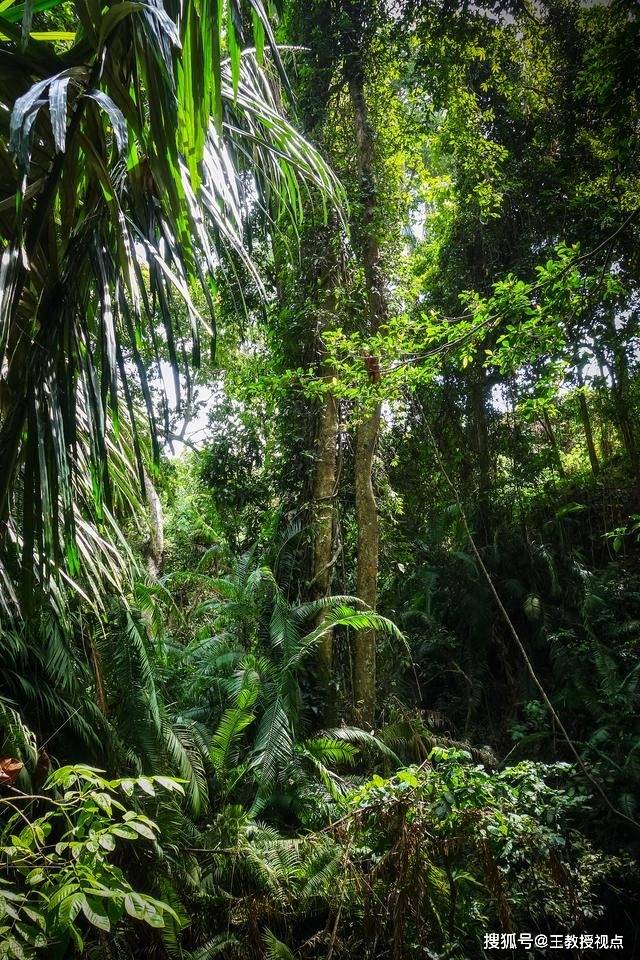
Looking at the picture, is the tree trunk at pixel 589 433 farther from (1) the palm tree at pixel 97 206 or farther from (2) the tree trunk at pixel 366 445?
(1) the palm tree at pixel 97 206

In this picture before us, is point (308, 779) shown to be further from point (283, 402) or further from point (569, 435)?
point (569, 435)

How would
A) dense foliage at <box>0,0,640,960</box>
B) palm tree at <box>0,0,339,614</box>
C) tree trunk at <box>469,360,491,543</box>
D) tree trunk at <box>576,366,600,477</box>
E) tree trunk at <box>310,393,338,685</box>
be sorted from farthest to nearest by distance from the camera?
tree trunk at <box>469,360,491,543</box> < tree trunk at <box>576,366,600,477</box> < tree trunk at <box>310,393,338,685</box> < dense foliage at <box>0,0,640,960</box> < palm tree at <box>0,0,339,614</box>

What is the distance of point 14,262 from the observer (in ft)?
3.28

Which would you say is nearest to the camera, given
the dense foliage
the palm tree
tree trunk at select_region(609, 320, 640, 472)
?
the palm tree

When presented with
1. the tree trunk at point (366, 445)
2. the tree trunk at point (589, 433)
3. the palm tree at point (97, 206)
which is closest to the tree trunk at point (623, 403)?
the tree trunk at point (589, 433)

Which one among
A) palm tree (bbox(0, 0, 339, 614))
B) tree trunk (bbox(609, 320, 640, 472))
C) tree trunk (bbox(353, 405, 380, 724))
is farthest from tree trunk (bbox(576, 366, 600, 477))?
palm tree (bbox(0, 0, 339, 614))

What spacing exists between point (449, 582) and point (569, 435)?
2.75 m

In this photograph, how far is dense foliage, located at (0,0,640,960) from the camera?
1.19 metres

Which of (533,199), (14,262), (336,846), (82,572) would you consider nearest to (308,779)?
(336,846)

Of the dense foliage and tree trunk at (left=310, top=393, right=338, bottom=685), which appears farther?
tree trunk at (left=310, top=393, right=338, bottom=685)

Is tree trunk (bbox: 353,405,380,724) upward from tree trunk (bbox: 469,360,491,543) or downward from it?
downward

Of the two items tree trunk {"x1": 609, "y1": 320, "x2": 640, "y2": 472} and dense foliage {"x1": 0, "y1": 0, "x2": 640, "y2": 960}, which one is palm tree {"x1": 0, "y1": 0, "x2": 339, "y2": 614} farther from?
tree trunk {"x1": 609, "y1": 320, "x2": 640, "y2": 472}

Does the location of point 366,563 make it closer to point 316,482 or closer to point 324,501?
point 324,501

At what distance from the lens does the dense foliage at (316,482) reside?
119 centimetres
